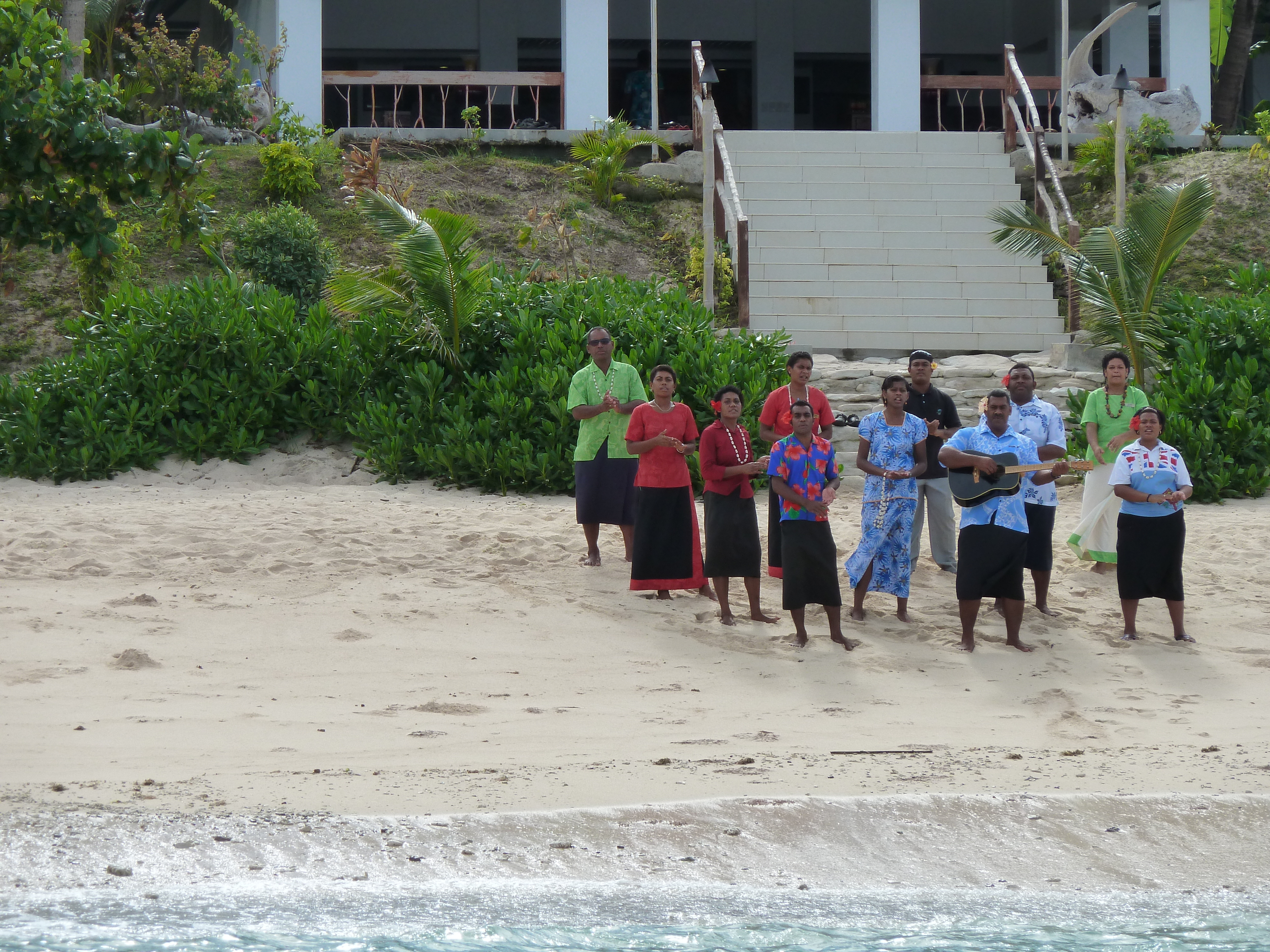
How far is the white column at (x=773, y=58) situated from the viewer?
22.8m

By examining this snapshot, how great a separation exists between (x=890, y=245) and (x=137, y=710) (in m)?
11.3

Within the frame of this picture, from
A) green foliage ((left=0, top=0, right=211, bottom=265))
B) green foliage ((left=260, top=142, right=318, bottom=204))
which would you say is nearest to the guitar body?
green foliage ((left=0, top=0, right=211, bottom=265))

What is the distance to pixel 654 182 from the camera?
17672mm

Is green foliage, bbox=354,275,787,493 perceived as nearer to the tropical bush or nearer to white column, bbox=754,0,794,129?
the tropical bush

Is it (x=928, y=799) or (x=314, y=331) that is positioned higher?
(x=314, y=331)

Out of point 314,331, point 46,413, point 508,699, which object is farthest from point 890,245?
point 508,699

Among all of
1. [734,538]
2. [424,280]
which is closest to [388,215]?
[424,280]

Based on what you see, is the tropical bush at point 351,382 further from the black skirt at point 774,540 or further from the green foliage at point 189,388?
the black skirt at point 774,540

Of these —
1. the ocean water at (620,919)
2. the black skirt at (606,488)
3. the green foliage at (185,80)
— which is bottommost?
the ocean water at (620,919)


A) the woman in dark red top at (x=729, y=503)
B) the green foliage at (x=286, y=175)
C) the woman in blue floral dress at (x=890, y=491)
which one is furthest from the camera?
the green foliage at (x=286, y=175)

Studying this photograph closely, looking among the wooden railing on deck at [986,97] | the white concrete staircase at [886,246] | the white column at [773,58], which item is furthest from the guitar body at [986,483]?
the white column at [773,58]

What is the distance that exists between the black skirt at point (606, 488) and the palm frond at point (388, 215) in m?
3.73

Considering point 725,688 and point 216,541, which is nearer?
point 725,688

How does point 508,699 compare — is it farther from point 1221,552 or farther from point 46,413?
point 46,413
